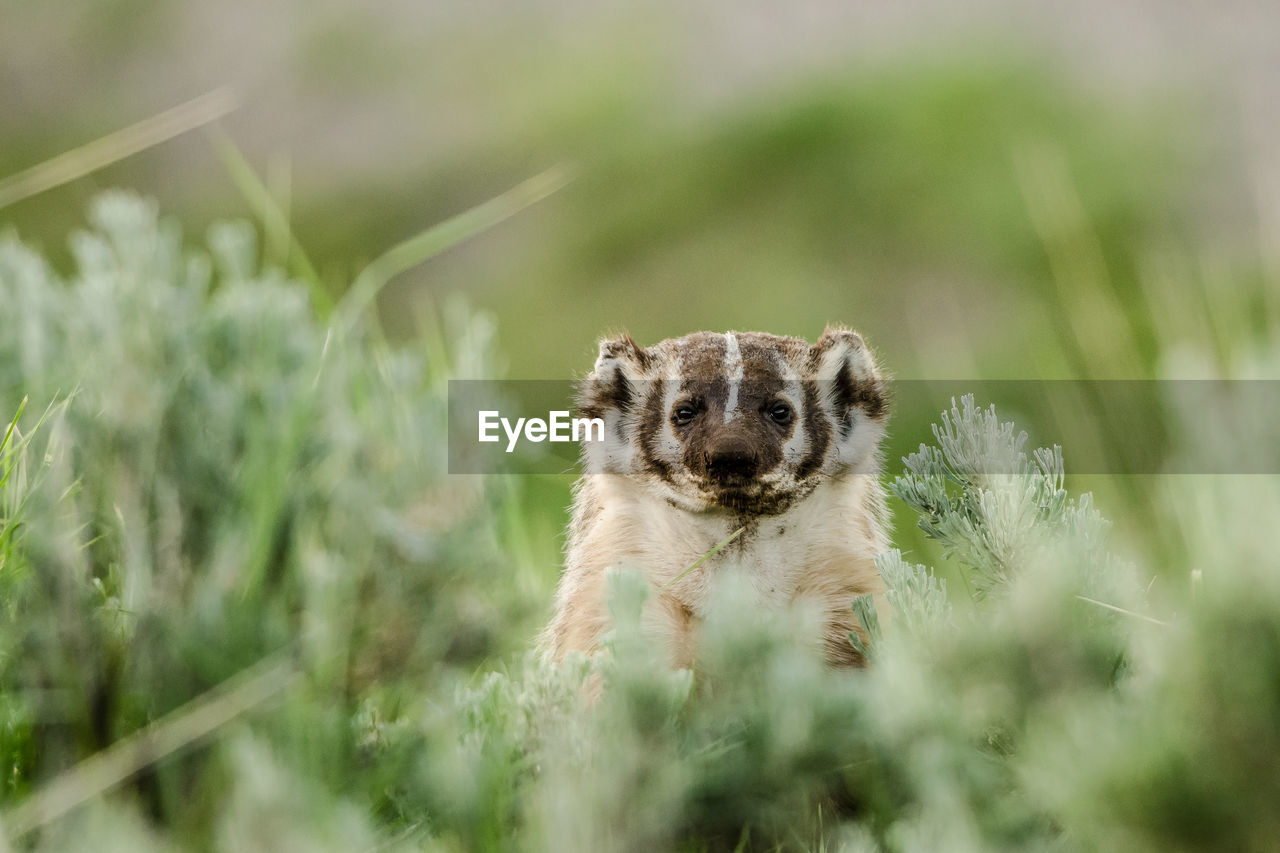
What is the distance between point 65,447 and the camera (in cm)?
184

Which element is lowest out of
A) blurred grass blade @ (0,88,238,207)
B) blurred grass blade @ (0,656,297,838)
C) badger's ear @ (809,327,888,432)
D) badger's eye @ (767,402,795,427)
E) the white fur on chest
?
blurred grass blade @ (0,656,297,838)

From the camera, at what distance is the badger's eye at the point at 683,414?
2342mm

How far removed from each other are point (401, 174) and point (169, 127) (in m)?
5.00

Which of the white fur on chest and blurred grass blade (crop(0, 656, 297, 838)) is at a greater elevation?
the white fur on chest

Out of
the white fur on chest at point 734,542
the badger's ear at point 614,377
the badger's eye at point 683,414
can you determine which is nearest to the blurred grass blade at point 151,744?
the white fur on chest at point 734,542

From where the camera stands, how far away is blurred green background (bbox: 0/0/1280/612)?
19.1 ft

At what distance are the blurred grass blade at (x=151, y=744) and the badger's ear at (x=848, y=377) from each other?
1.29 meters

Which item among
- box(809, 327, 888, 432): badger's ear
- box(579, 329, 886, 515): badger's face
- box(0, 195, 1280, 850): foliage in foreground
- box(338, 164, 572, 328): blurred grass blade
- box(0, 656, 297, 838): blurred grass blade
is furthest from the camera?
box(809, 327, 888, 432): badger's ear

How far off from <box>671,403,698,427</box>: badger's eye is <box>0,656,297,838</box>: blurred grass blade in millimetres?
1010

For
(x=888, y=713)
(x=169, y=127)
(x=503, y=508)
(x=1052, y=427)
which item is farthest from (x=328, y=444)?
(x=1052, y=427)

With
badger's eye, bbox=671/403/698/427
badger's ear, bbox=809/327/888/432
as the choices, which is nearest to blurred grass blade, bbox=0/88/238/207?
badger's eye, bbox=671/403/698/427

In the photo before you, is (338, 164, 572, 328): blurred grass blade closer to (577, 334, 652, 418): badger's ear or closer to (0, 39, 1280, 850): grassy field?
(0, 39, 1280, 850): grassy field

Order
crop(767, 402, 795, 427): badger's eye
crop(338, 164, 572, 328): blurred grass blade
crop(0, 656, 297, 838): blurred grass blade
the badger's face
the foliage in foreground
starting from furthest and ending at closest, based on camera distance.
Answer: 1. crop(767, 402, 795, 427): badger's eye
2. the badger's face
3. crop(338, 164, 572, 328): blurred grass blade
4. crop(0, 656, 297, 838): blurred grass blade
5. the foliage in foreground

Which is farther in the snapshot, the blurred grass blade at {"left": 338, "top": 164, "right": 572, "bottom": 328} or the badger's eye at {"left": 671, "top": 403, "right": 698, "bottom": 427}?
the badger's eye at {"left": 671, "top": 403, "right": 698, "bottom": 427}
